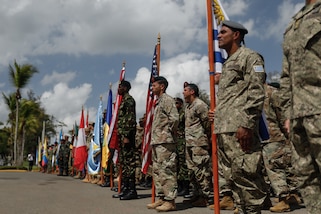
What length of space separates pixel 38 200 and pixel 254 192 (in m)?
4.73

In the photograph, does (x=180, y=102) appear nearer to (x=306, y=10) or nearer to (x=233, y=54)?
(x=233, y=54)

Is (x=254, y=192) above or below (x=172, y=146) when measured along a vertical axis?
below

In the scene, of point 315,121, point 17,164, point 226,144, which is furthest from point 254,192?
point 17,164

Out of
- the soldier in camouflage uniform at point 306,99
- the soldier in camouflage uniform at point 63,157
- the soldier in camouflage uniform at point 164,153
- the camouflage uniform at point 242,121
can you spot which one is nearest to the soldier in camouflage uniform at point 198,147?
the soldier in camouflage uniform at point 164,153

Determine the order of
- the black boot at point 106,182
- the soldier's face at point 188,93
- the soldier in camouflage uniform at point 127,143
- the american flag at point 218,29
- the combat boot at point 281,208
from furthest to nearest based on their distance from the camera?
the black boot at point 106,182, the soldier in camouflage uniform at point 127,143, the soldier's face at point 188,93, the combat boot at point 281,208, the american flag at point 218,29

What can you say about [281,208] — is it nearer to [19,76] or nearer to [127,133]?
[127,133]

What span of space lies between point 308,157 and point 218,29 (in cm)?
237

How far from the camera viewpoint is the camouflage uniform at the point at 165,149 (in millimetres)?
5477

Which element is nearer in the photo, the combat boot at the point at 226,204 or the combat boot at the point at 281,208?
the combat boot at the point at 281,208

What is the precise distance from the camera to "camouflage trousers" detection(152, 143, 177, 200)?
5457 millimetres

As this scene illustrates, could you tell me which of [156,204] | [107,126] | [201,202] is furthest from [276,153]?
[107,126]

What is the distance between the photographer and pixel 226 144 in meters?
3.35

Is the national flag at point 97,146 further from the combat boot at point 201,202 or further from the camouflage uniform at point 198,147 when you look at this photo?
the combat boot at point 201,202

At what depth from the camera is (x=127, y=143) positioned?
6918 mm
